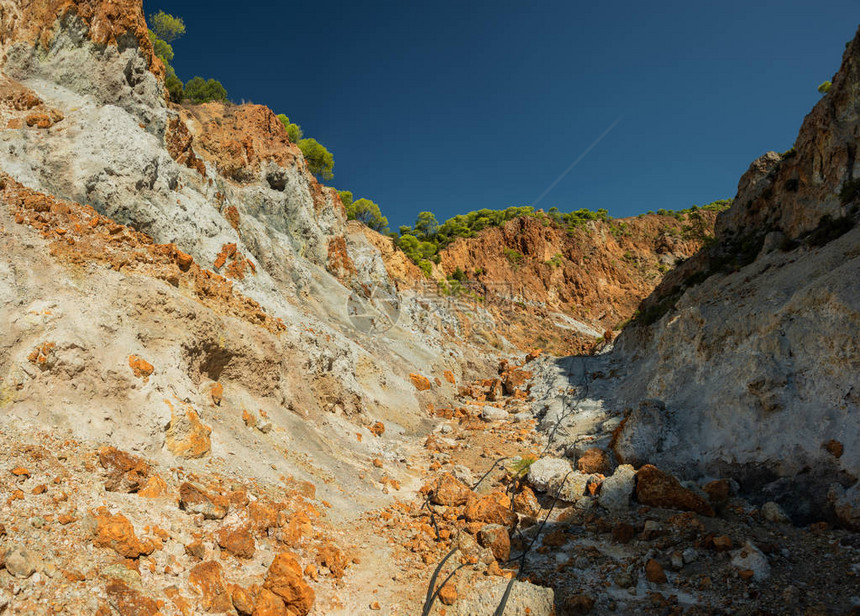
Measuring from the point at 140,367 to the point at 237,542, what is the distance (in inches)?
174

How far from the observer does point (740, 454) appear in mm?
10102

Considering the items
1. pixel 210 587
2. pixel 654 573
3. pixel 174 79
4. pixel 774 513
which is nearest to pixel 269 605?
pixel 210 587

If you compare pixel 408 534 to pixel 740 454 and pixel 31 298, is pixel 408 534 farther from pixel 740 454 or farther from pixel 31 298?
pixel 31 298

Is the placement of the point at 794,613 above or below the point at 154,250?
below

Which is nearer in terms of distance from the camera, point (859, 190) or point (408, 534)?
point (408, 534)

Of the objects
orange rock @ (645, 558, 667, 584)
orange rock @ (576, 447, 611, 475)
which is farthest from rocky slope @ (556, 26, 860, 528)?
orange rock @ (645, 558, 667, 584)

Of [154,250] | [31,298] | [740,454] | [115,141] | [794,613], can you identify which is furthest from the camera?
[115,141]

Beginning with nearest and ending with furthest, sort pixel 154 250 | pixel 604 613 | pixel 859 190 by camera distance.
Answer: pixel 604 613 < pixel 154 250 < pixel 859 190

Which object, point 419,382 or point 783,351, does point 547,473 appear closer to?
point 783,351

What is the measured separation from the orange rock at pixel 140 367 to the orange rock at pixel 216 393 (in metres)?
1.96

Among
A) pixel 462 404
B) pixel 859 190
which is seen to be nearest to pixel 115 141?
pixel 462 404

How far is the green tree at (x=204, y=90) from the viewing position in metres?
28.2

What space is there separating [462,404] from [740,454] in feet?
47.7

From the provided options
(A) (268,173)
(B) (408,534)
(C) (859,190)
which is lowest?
(B) (408,534)
